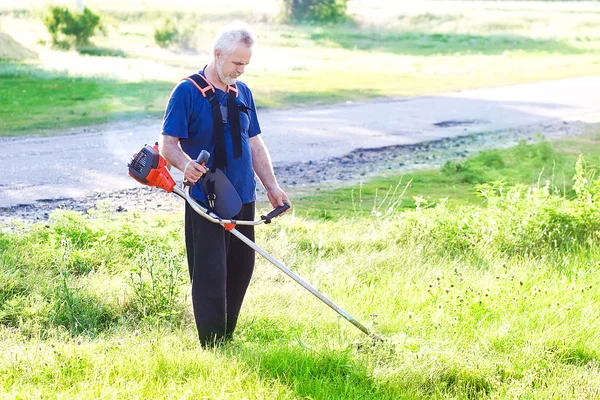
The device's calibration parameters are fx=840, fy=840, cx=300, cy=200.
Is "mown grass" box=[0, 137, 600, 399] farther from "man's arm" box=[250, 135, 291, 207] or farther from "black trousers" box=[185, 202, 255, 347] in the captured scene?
"man's arm" box=[250, 135, 291, 207]

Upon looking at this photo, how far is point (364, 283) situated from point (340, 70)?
17.3m

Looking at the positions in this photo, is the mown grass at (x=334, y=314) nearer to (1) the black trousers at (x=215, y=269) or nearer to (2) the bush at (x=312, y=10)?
(1) the black trousers at (x=215, y=269)

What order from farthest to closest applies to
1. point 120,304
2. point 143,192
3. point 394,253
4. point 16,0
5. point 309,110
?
point 16,0 → point 309,110 → point 143,192 → point 394,253 → point 120,304

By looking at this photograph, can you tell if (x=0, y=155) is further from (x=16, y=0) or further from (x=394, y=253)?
(x=16, y=0)

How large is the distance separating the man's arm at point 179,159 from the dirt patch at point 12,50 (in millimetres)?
16868

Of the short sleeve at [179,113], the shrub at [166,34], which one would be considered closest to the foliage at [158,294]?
the short sleeve at [179,113]

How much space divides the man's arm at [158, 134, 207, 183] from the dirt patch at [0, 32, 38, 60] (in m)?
16.9

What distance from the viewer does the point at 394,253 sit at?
623 centimetres

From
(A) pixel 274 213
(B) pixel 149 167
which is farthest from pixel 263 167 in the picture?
(B) pixel 149 167

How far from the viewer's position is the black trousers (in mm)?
4285

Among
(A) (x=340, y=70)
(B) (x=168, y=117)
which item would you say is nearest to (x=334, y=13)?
(A) (x=340, y=70)

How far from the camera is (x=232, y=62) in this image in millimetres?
4082

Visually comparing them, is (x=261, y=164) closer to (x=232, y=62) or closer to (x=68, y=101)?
(x=232, y=62)

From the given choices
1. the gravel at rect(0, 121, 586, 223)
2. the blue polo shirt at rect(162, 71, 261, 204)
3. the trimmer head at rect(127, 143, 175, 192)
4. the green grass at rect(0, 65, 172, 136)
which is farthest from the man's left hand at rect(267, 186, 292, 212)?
the green grass at rect(0, 65, 172, 136)
